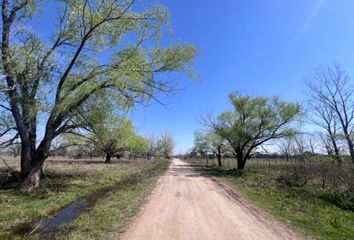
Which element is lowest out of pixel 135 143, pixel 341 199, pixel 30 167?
pixel 341 199

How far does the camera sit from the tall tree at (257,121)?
30.3 m

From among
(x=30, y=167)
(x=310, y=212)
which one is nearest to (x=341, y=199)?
(x=310, y=212)

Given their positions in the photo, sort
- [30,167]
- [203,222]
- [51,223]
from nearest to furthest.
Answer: [203,222], [51,223], [30,167]

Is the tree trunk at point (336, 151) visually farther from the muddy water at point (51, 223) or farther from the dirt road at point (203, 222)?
the muddy water at point (51, 223)

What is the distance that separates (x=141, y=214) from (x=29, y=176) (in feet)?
27.2

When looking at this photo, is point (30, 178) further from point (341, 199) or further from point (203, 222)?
point (341, 199)

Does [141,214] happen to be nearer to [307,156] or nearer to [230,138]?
[307,156]

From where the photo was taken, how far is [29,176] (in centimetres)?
1462

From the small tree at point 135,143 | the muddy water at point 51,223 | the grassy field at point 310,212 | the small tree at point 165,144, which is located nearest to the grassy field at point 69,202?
the muddy water at point 51,223

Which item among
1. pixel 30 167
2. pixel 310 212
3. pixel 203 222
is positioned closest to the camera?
pixel 203 222

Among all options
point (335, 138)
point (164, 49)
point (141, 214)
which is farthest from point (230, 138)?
point (141, 214)

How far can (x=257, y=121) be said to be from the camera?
31.1m

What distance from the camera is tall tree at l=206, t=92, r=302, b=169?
30297mm

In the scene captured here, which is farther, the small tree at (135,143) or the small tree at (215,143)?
the small tree at (135,143)
